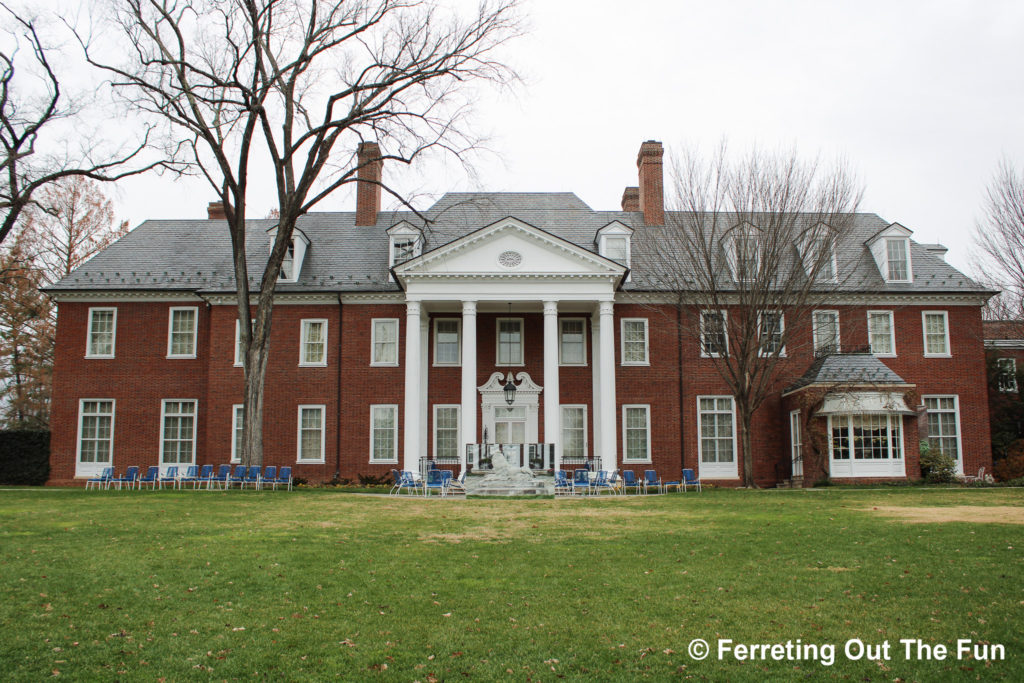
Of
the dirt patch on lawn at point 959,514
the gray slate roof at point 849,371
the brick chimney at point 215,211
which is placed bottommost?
the dirt patch on lawn at point 959,514

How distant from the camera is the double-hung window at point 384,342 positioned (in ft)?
100

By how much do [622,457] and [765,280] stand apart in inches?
344

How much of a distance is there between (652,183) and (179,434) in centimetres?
2103

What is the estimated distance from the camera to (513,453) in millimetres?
26031

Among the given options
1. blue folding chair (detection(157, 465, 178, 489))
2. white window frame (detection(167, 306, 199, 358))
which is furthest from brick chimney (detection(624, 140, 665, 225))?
blue folding chair (detection(157, 465, 178, 489))

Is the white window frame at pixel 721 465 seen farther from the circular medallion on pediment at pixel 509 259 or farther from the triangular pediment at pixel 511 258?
the circular medallion on pediment at pixel 509 259

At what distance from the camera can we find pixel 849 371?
27391 millimetres

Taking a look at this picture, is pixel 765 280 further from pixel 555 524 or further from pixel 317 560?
pixel 317 560

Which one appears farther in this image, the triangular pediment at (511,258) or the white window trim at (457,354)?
the white window trim at (457,354)

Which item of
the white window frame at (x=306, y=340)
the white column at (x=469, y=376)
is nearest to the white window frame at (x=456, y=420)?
the white column at (x=469, y=376)

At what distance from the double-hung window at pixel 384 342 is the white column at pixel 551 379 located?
20.4ft

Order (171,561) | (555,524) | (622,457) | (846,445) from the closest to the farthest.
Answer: (171,561), (555,524), (846,445), (622,457)

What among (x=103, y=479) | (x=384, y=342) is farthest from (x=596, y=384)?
(x=103, y=479)

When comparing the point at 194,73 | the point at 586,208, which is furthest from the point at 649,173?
the point at 194,73
